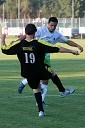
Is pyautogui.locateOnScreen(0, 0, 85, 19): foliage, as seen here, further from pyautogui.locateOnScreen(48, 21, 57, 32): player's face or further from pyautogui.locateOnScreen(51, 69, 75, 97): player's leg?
pyautogui.locateOnScreen(48, 21, 57, 32): player's face

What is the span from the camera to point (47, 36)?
37.9 feet

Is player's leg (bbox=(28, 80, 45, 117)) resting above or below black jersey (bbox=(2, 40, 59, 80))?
below

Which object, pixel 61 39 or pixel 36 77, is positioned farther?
pixel 61 39

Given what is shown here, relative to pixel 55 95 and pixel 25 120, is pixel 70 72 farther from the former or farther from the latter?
pixel 25 120

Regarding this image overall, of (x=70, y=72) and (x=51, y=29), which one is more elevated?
(x=51, y=29)

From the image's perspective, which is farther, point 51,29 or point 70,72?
point 70,72

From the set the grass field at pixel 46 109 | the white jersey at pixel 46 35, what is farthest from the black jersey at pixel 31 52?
the white jersey at pixel 46 35

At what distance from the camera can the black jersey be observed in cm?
977

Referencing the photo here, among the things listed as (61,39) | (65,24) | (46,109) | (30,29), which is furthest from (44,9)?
(30,29)

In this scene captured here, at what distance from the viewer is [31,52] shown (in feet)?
32.2

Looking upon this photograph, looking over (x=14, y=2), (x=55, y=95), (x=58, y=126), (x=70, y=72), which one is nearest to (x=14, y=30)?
(x=14, y=2)

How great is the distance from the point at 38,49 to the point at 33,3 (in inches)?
4073

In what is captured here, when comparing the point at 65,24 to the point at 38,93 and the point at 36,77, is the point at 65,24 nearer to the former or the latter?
the point at 38,93

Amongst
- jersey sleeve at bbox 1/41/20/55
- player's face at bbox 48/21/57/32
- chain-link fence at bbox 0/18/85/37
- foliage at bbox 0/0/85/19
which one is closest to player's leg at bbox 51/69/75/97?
player's face at bbox 48/21/57/32
